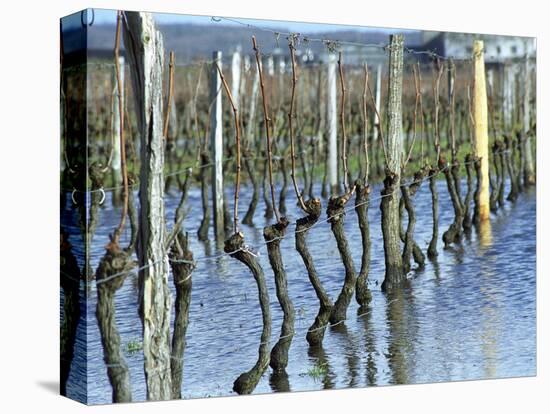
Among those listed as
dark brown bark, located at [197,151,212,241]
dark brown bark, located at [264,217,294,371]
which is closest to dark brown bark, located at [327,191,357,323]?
dark brown bark, located at [264,217,294,371]

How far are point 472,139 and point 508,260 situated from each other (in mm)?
1008

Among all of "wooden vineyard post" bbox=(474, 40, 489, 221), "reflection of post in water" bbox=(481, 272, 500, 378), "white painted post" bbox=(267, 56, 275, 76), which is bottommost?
"reflection of post in water" bbox=(481, 272, 500, 378)

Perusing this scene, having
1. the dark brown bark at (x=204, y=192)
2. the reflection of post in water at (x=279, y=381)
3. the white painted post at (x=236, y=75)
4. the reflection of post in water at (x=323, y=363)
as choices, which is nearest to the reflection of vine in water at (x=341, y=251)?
the reflection of post in water at (x=323, y=363)

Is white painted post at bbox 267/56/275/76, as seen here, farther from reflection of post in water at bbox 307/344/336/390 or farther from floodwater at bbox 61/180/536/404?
reflection of post in water at bbox 307/344/336/390

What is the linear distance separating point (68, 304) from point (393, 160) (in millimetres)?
2508

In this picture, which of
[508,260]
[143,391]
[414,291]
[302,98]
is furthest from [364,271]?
[302,98]

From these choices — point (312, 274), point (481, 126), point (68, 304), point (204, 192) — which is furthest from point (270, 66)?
point (68, 304)

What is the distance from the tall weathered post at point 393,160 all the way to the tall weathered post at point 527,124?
1.02m

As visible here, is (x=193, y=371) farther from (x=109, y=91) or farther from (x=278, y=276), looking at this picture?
(x=109, y=91)

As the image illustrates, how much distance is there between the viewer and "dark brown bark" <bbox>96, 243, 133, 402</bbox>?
7.87 m

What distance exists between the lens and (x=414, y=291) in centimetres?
936

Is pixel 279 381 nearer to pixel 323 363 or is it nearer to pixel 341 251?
pixel 323 363

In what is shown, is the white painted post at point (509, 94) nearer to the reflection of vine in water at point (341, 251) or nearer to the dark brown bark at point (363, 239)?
the dark brown bark at point (363, 239)

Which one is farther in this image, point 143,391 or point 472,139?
point 472,139
